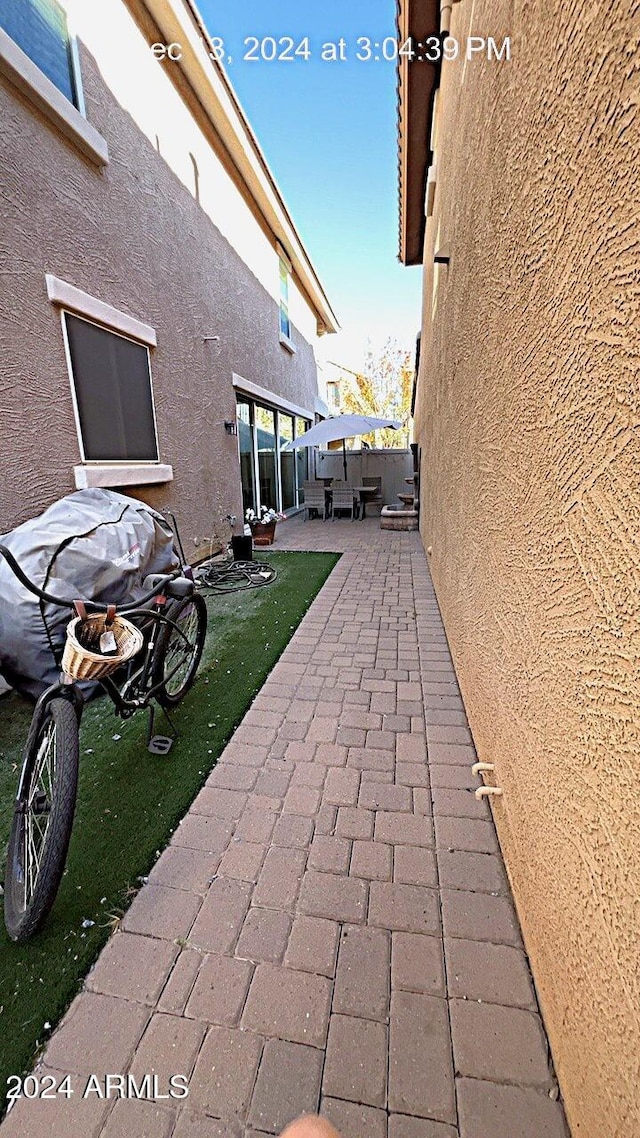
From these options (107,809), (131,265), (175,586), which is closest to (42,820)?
(107,809)

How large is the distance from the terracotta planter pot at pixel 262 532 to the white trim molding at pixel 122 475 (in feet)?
8.70

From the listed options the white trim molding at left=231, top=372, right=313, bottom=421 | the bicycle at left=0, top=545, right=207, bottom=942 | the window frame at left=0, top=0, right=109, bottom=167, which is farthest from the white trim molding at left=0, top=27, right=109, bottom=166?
the bicycle at left=0, top=545, right=207, bottom=942

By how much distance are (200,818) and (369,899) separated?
2.81 feet

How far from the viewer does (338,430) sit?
35.4ft

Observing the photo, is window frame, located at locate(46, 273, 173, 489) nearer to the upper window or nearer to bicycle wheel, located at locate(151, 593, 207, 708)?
bicycle wheel, located at locate(151, 593, 207, 708)

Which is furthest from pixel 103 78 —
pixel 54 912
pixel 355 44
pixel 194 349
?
pixel 54 912

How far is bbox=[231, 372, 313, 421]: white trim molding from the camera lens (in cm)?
830

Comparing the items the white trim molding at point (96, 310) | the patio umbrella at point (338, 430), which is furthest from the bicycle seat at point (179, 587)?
the patio umbrella at point (338, 430)

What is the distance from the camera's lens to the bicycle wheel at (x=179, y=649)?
268 cm

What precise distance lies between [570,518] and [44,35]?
233 inches

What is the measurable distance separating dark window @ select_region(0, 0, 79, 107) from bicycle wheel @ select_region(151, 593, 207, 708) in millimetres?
4595

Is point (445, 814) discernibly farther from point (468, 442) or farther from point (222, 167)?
point (222, 167)

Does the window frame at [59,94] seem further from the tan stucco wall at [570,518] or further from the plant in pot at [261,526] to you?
the plant in pot at [261,526]

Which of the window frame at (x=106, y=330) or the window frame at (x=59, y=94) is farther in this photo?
the window frame at (x=106, y=330)
